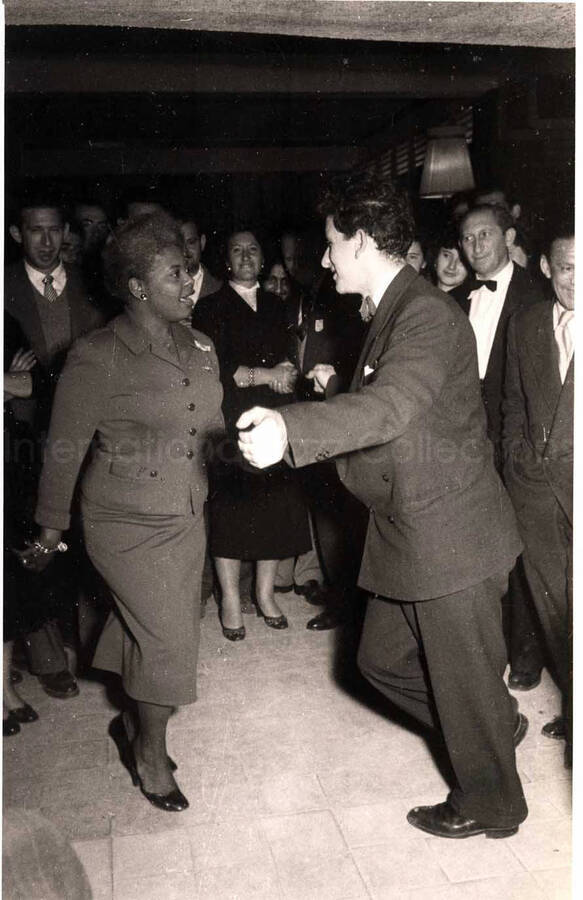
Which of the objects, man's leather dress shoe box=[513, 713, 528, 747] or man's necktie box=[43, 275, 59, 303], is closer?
man's leather dress shoe box=[513, 713, 528, 747]

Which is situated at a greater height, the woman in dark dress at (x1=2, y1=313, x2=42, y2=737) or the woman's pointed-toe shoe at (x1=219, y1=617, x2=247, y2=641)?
the woman in dark dress at (x1=2, y1=313, x2=42, y2=737)

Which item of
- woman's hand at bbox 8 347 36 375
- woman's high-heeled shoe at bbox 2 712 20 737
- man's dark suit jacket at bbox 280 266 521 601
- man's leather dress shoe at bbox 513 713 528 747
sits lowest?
woman's high-heeled shoe at bbox 2 712 20 737

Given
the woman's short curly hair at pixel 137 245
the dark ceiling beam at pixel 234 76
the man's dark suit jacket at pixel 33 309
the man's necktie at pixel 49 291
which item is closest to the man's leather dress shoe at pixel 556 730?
the woman's short curly hair at pixel 137 245

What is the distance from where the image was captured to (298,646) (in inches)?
175

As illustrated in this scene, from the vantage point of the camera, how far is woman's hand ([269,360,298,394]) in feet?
14.6

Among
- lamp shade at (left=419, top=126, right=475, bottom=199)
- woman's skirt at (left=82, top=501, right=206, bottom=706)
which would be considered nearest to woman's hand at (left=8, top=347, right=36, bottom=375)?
woman's skirt at (left=82, top=501, right=206, bottom=706)

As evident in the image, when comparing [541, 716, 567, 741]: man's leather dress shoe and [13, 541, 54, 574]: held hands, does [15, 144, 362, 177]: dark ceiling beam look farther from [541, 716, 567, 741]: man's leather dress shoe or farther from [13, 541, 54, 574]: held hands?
[541, 716, 567, 741]: man's leather dress shoe

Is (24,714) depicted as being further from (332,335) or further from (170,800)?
(332,335)

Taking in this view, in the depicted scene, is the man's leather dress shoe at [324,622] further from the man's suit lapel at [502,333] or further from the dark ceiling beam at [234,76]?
the dark ceiling beam at [234,76]

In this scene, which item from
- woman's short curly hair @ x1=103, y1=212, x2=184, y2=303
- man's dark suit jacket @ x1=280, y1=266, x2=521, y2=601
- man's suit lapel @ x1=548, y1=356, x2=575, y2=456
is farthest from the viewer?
man's suit lapel @ x1=548, y1=356, x2=575, y2=456

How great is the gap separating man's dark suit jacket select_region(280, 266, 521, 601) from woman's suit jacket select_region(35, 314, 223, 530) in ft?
1.87

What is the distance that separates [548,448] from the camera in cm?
338

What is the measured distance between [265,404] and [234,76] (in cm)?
399

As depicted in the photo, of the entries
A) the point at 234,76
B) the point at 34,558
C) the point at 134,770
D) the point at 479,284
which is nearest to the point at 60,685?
the point at 134,770
